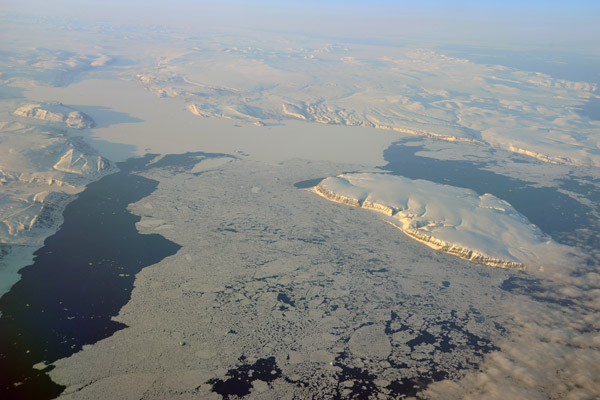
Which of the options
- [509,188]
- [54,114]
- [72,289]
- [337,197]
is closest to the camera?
[72,289]

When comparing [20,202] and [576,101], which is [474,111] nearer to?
[576,101]

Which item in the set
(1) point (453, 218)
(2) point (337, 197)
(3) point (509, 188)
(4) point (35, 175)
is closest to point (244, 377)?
(2) point (337, 197)

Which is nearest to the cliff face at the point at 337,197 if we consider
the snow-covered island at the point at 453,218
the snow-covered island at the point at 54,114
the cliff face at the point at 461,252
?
the snow-covered island at the point at 453,218

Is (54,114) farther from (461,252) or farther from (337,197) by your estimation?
(461,252)

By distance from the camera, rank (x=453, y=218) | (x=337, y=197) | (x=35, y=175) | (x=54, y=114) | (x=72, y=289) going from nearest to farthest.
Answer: (x=72, y=289), (x=453, y=218), (x=35, y=175), (x=337, y=197), (x=54, y=114)

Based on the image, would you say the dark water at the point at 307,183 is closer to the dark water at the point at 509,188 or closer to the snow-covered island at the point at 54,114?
the dark water at the point at 509,188
